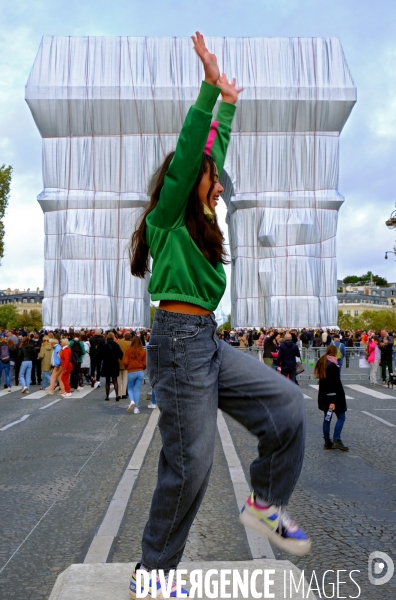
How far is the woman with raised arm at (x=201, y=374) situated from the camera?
2.92 metres

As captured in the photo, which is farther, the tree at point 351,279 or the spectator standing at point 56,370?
the tree at point 351,279

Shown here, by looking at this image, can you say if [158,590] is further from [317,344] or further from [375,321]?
[375,321]

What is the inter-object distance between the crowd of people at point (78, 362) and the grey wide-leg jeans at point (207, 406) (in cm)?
1077

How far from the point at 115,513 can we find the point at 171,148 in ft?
113

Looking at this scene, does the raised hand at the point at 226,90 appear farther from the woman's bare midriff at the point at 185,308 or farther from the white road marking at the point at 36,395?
the white road marking at the point at 36,395

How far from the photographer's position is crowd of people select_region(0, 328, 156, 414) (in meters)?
14.2

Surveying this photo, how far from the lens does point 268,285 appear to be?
130 ft

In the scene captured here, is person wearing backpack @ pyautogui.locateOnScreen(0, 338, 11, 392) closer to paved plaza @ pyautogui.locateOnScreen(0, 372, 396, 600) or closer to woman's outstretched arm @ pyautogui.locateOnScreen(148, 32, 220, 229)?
paved plaza @ pyautogui.locateOnScreen(0, 372, 396, 600)

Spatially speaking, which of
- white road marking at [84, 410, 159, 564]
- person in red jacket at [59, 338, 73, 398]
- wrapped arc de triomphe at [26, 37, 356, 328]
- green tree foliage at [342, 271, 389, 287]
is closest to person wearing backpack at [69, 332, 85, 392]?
person in red jacket at [59, 338, 73, 398]

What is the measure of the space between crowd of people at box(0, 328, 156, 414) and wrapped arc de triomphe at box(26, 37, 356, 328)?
16361mm

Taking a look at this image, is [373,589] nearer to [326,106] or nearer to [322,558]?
[322,558]

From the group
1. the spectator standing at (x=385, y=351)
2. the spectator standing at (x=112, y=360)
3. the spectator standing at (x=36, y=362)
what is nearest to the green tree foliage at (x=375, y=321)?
the spectator standing at (x=385, y=351)

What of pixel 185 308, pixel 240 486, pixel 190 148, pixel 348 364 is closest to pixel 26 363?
pixel 348 364

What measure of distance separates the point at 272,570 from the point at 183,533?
0.57m
